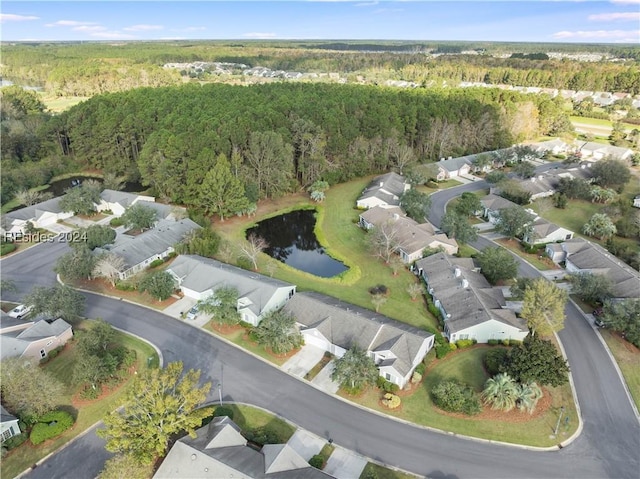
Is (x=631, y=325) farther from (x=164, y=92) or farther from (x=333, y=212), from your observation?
(x=164, y=92)

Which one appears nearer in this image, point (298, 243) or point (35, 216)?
point (298, 243)

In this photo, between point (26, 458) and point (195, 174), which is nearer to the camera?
→ point (26, 458)

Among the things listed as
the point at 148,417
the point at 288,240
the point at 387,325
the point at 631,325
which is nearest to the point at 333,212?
the point at 288,240

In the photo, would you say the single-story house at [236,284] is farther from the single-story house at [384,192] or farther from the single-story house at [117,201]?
the single-story house at [384,192]

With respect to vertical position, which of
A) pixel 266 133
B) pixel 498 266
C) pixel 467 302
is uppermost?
pixel 266 133

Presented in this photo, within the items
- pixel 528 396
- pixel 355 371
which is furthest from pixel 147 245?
pixel 528 396

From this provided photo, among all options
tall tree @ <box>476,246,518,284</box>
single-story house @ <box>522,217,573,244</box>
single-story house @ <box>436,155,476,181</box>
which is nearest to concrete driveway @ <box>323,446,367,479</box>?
tall tree @ <box>476,246,518,284</box>

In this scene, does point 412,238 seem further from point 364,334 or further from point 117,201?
point 117,201
